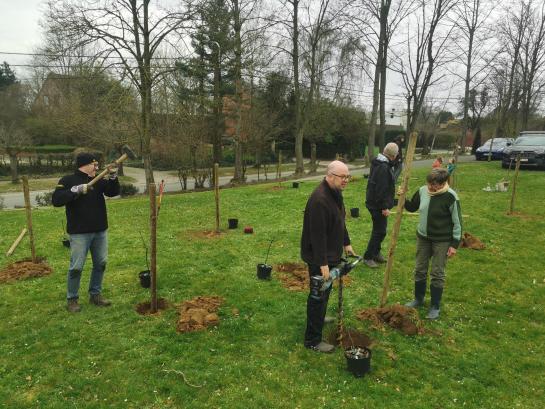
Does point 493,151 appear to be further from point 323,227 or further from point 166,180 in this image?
point 323,227

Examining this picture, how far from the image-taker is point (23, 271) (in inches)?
276

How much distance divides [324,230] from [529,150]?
67.9 ft

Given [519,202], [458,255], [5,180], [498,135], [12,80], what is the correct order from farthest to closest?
1. [12,80]
2. [498,135]
3. [5,180]
4. [519,202]
5. [458,255]

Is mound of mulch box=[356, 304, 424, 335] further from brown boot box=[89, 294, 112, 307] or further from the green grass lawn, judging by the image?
brown boot box=[89, 294, 112, 307]

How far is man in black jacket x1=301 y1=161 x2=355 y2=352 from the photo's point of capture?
163 inches

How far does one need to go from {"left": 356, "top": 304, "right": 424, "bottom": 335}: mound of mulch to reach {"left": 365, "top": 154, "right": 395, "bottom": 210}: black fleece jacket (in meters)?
1.96

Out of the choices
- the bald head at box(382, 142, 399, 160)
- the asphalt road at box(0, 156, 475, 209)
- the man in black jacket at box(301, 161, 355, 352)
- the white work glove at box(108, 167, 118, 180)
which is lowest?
the asphalt road at box(0, 156, 475, 209)

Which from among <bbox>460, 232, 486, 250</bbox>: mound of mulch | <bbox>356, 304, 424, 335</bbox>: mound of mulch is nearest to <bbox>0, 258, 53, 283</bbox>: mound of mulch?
<bbox>356, 304, 424, 335</bbox>: mound of mulch

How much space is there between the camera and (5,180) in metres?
31.2

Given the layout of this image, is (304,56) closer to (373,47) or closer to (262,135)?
(373,47)

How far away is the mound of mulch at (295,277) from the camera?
6445 mm

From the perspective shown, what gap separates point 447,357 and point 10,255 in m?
8.23

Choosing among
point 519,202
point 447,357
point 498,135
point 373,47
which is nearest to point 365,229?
point 447,357

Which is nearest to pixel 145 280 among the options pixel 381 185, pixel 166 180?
pixel 381 185
